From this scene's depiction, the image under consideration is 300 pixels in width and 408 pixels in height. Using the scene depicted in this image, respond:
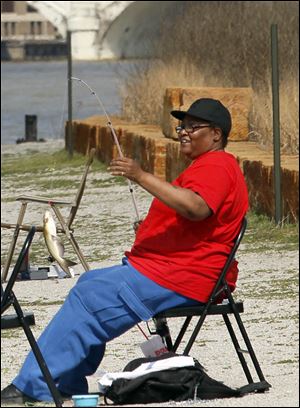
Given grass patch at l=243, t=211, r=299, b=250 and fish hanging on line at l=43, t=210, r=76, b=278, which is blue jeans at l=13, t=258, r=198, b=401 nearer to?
fish hanging on line at l=43, t=210, r=76, b=278

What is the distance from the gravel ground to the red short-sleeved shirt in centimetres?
40

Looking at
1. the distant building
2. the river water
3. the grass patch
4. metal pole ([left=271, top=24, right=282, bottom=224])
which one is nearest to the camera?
the grass patch

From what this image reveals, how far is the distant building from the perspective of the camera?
345 feet

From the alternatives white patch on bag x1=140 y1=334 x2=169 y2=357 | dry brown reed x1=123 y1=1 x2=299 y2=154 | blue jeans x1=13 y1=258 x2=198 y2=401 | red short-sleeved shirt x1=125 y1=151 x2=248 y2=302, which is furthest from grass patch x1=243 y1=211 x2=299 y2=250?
dry brown reed x1=123 y1=1 x2=299 y2=154

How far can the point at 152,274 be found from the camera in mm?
5234

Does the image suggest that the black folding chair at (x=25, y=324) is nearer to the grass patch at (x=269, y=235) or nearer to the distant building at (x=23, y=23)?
the grass patch at (x=269, y=235)

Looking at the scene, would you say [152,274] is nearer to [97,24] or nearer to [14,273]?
[14,273]

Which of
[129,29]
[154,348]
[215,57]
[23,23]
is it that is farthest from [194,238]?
[23,23]

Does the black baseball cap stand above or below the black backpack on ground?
above

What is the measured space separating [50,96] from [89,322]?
37473mm

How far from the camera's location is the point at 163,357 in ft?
17.4

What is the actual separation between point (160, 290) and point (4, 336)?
1.60 metres

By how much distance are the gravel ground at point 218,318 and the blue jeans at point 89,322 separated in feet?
0.38

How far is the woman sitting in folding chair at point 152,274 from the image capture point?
516 cm
